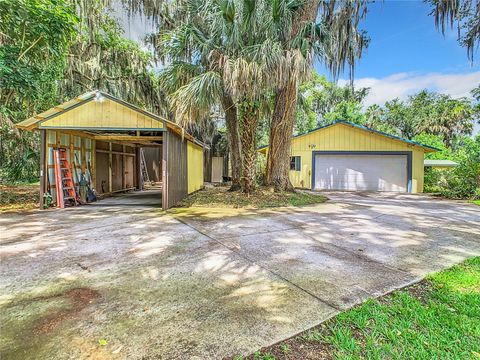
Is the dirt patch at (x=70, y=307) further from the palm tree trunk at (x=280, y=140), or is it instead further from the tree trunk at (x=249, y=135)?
the palm tree trunk at (x=280, y=140)

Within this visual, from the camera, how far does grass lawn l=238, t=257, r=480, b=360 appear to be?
1766mm

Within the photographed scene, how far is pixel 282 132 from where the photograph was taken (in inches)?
363

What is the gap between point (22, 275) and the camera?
2.90 meters

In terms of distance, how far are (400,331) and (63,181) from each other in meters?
8.34

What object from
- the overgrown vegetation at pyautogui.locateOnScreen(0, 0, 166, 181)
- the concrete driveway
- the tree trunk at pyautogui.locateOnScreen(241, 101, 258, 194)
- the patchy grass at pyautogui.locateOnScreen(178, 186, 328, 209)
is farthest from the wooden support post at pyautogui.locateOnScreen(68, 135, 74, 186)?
the tree trunk at pyautogui.locateOnScreen(241, 101, 258, 194)

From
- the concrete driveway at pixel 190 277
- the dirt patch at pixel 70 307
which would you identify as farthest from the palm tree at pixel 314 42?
the dirt patch at pixel 70 307

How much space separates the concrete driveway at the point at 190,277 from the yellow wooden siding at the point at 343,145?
7.86 metres

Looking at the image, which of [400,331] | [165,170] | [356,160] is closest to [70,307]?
[400,331]

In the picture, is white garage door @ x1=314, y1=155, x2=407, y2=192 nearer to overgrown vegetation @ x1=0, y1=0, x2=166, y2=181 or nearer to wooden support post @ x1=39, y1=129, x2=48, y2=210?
overgrown vegetation @ x1=0, y1=0, x2=166, y2=181

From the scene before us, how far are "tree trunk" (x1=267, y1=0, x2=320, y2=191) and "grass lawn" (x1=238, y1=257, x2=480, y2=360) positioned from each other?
6.96m

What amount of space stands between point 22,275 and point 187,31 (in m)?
7.20

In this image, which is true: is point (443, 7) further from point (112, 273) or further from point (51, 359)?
point (51, 359)

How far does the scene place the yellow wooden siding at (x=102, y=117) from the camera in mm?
6828

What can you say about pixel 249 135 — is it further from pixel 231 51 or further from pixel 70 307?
pixel 70 307
